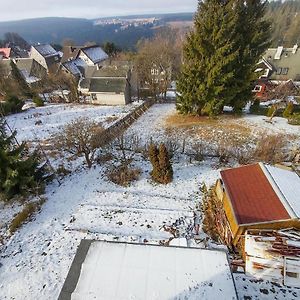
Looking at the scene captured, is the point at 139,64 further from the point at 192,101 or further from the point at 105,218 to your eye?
the point at 105,218

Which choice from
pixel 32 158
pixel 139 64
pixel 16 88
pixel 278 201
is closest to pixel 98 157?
pixel 32 158

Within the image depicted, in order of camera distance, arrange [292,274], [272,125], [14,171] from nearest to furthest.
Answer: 1. [292,274]
2. [14,171]
3. [272,125]

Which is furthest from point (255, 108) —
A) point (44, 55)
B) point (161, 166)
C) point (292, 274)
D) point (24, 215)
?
point (44, 55)

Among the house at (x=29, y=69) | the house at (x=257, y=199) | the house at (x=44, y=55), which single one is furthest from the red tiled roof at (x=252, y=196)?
the house at (x=44, y=55)

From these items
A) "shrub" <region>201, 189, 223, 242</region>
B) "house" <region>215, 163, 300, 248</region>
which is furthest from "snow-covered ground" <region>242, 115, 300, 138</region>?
"shrub" <region>201, 189, 223, 242</region>

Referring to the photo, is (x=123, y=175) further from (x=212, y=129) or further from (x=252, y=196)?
(x=212, y=129)

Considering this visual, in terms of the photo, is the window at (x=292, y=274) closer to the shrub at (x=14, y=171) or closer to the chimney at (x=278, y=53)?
A: the shrub at (x=14, y=171)
